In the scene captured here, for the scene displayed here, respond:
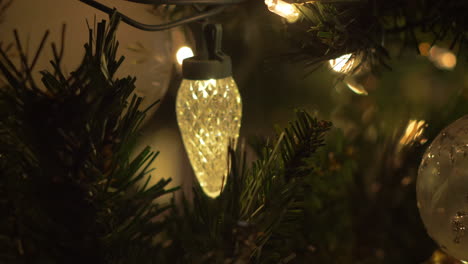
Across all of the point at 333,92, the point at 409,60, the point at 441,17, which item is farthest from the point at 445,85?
the point at 441,17

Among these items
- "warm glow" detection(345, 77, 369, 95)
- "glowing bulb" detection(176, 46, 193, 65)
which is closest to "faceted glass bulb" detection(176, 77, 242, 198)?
"warm glow" detection(345, 77, 369, 95)

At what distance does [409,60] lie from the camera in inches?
26.9

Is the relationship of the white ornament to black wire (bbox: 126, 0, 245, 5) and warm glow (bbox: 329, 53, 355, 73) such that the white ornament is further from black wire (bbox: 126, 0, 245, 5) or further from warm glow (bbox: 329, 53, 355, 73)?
black wire (bbox: 126, 0, 245, 5)

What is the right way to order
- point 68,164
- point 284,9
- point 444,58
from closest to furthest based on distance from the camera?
point 68,164, point 284,9, point 444,58

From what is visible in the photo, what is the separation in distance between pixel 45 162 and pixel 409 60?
23.6 inches

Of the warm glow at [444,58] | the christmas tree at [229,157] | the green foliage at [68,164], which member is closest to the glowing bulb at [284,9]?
the christmas tree at [229,157]

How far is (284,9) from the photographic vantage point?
0.35 metres

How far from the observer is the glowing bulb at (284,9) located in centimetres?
34

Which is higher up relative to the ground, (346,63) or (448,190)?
(346,63)

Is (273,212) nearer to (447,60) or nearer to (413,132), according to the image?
(413,132)

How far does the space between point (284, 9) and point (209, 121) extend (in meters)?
0.12

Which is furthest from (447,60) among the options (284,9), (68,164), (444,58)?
(68,164)

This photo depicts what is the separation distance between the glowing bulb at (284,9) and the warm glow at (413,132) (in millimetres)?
152

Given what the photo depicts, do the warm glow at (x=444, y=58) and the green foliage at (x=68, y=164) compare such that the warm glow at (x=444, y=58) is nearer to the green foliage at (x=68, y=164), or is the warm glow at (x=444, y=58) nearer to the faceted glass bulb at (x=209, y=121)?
the faceted glass bulb at (x=209, y=121)
